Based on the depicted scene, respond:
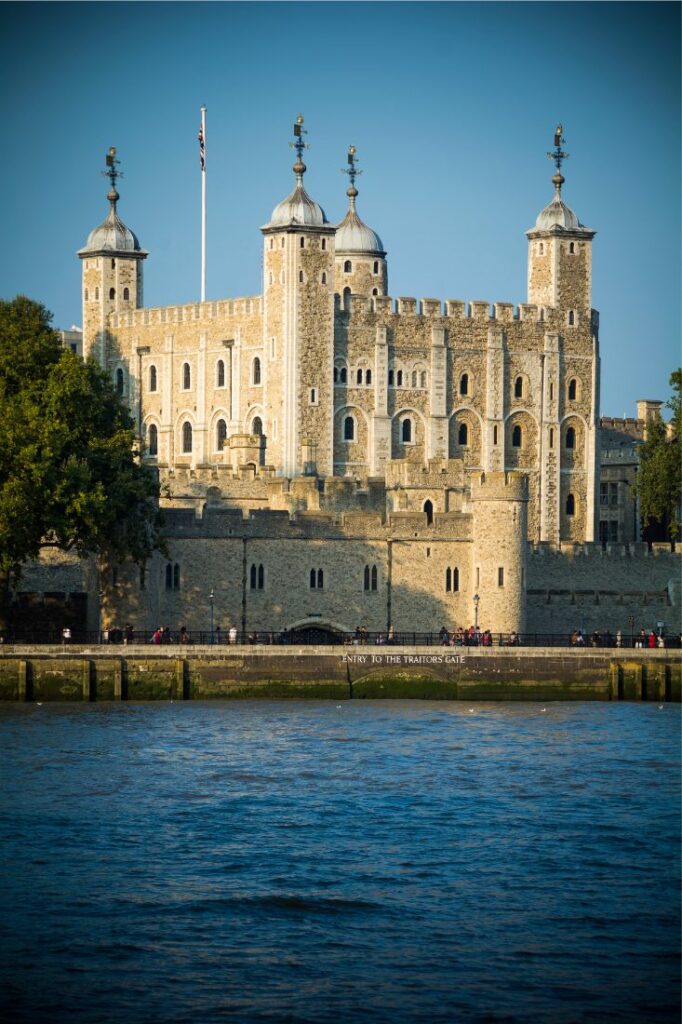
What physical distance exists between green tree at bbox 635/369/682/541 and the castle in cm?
667

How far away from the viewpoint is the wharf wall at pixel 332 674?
56125mm

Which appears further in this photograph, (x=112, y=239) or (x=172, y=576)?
(x=112, y=239)

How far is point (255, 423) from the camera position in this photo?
9200 centimetres

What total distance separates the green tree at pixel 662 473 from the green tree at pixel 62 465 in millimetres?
29567

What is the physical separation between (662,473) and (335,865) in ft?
165

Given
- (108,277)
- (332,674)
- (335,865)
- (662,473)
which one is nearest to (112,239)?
(108,277)

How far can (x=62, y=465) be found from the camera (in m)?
58.8

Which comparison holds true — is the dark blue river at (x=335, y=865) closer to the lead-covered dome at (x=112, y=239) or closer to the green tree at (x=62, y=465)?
the green tree at (x=62, y=465)

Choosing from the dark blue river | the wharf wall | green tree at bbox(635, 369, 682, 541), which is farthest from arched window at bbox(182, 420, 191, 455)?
the dark blue river

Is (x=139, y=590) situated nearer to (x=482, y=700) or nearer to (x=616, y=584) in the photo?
(x=482, y=700)

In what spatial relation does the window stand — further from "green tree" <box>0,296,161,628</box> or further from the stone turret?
the stone turret

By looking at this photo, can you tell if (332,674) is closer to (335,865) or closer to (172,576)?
(172,576)

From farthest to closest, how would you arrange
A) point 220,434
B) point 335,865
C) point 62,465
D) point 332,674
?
point 220,434
point 62,465
point 332,674
point 335,865

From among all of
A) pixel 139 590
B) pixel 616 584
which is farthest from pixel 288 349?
pixel 139 590
